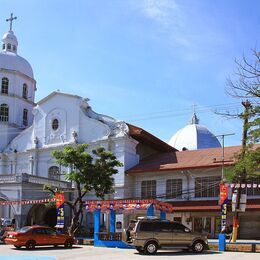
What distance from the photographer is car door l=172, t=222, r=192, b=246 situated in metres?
24.8

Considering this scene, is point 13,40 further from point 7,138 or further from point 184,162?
point 184,162

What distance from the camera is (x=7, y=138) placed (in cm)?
5088

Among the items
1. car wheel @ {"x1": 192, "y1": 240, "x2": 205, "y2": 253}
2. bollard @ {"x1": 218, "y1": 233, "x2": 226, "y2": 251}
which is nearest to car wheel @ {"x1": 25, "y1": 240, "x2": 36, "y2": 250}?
car wheel @ {"x1": 192, "y1": 240, "x2": 205, "y2": 253}

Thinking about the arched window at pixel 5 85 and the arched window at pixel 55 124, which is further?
the arched window at pixel 5 85

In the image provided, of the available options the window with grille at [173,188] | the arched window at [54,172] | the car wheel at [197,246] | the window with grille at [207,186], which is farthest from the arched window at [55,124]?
the car wheel at [197,246]

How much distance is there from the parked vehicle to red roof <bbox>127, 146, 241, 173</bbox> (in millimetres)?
13575

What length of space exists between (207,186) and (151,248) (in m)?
15.8

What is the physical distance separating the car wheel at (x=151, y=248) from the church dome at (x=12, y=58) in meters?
33.1

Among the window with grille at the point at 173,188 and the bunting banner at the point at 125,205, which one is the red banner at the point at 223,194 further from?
the window with grille at the point at 173,188

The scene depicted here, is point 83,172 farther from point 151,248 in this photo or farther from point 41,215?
point 41,215

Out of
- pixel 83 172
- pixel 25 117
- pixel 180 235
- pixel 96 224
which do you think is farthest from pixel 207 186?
pixel 25 117

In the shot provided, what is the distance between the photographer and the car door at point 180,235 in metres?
24.8

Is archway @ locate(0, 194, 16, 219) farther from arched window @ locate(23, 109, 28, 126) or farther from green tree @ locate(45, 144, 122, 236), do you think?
arched window @ locate(23, 109, 28, 126)

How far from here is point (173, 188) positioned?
40906mm
